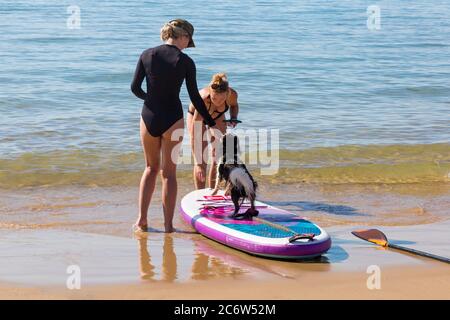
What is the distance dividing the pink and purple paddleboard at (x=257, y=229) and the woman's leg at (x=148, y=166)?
40cm

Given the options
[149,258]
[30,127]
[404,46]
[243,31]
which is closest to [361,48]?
[404,46]

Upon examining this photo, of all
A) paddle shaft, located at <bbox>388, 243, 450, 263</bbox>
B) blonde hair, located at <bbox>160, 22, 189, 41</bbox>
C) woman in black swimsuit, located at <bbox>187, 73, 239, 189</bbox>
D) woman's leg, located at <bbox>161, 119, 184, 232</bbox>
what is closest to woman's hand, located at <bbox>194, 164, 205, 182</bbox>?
woman in black swimsuit, located at <bbox>187, 73, 239, 189</bbox>

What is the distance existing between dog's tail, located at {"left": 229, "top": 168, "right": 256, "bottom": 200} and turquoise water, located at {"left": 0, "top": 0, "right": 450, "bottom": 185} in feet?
13.3

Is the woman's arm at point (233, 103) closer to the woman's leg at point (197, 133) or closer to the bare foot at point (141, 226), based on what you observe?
the woman's leg at point (197, 133)

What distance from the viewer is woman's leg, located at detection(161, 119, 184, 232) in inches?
265

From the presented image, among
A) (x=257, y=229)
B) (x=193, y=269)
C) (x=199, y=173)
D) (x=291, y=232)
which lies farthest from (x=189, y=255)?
(x=199, y=173)

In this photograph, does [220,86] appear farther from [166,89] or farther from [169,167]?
[169,167]

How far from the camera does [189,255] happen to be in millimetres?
6258

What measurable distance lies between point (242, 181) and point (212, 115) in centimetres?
121

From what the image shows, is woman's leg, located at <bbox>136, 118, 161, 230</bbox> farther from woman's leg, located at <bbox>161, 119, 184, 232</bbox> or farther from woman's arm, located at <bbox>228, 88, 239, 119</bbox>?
woman's arm, located at <bbox>228, 88, 239, 119</bbox>

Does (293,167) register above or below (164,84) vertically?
below

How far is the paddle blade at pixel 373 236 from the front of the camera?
638 centimetres

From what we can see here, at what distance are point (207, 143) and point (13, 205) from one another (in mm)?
2012

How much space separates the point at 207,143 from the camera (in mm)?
7934
